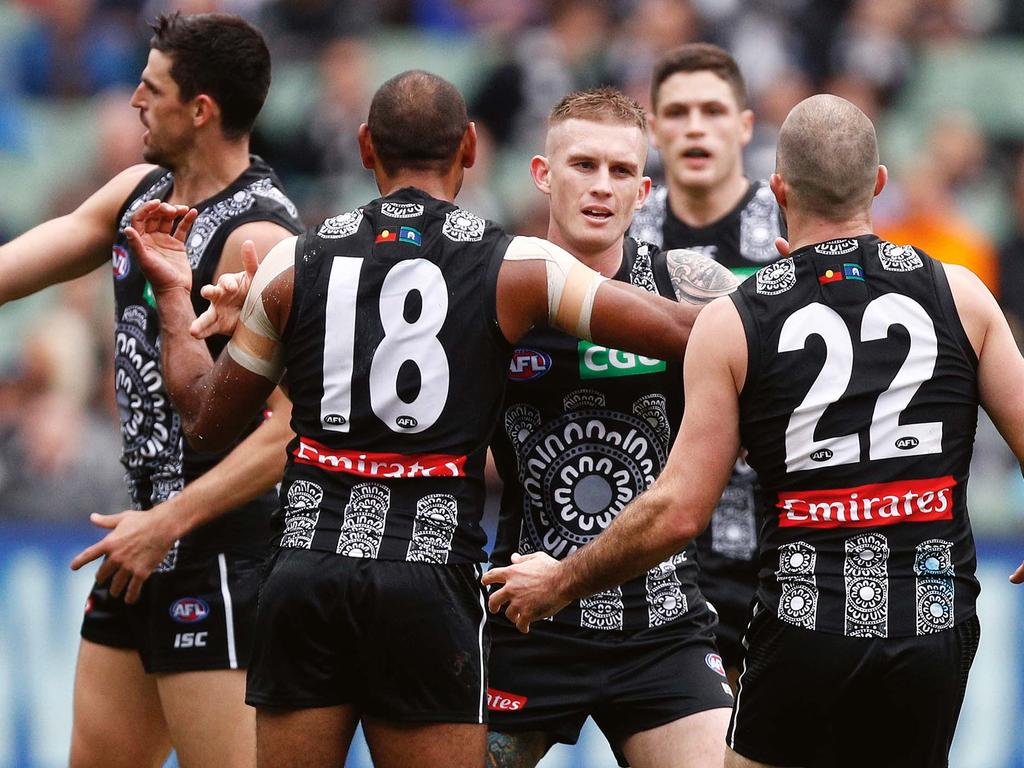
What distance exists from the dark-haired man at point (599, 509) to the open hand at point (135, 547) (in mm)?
1238

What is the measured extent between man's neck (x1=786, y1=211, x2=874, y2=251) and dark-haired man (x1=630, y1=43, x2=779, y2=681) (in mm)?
2139

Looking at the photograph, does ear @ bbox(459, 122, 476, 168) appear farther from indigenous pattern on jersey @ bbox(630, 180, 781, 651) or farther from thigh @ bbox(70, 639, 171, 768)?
thigh @ bbox(70, 639, 171, 768)

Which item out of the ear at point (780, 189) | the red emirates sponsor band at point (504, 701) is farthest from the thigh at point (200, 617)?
the ear at point (780, 189)

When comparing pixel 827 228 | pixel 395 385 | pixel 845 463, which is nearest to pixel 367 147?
pixel 395 385

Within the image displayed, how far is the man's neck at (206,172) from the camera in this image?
5.71 meters

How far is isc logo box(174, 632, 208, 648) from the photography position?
550 cm

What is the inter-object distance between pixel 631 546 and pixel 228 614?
5.93 feet

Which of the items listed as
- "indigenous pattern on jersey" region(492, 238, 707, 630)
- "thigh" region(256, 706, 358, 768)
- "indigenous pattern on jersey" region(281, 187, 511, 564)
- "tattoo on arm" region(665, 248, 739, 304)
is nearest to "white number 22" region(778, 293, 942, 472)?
"tattoo on arm" region(665, 248, 739, 304)

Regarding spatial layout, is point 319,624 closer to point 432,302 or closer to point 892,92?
point 432,302

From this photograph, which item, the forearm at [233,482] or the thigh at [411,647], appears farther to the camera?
the forearm at [233,482]

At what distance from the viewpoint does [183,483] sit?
222 inches

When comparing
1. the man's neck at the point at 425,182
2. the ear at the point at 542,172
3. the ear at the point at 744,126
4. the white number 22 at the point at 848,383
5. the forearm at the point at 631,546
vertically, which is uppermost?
the ear at the point at 744,126

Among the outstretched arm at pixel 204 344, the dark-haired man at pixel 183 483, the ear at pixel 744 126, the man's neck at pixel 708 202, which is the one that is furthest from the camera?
the ear at pixel 744 126

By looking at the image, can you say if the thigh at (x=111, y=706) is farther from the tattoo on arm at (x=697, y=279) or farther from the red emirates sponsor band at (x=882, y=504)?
the red emirates sponsor band at (x=882, y=504)
